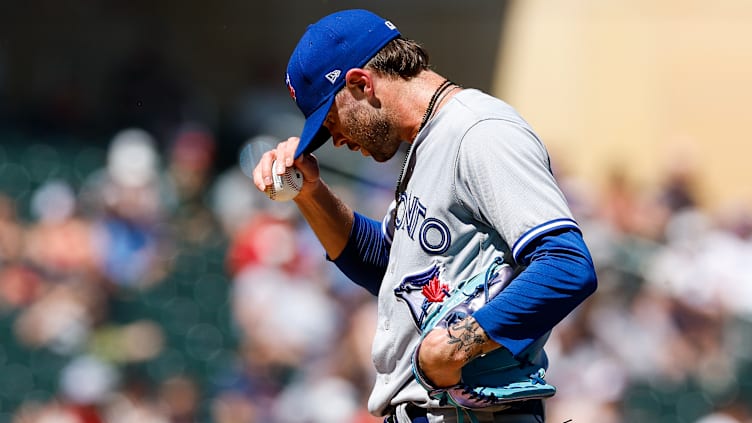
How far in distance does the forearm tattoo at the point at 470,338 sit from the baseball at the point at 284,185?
0.73 meters

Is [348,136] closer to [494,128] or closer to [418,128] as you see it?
[418,128]

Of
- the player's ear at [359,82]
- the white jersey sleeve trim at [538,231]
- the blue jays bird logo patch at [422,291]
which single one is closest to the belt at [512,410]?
the blue jays bird logo patch at [422,291]

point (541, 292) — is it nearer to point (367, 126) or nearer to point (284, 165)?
point (367, 126)

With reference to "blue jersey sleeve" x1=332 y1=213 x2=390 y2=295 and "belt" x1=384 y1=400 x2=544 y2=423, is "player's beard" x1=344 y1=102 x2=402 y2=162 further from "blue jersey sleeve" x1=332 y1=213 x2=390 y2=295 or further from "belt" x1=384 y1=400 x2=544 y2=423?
"belt" x1=384 y1=400 x2=544 y2=423

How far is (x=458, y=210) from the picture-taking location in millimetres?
2260

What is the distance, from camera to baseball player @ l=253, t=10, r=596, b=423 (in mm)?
2072

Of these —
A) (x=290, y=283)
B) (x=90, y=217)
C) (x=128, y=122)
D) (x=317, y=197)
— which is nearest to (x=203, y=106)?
(x=128, y=122)

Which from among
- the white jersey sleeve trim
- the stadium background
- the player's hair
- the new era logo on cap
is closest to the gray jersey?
the white jersey sleeve trim

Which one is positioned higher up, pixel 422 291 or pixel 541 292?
pixel 541 292

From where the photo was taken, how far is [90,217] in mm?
7184

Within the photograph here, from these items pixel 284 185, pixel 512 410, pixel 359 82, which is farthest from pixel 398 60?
pixel 512 410

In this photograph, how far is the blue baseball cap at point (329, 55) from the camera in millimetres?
2350

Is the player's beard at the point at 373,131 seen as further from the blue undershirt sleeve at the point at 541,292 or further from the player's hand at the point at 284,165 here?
the blue undershirt sleeve at the point at 541,292

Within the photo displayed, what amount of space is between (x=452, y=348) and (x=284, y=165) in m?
0.76
